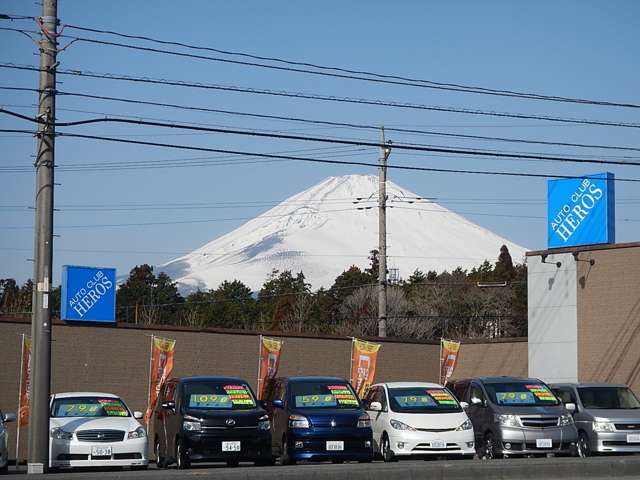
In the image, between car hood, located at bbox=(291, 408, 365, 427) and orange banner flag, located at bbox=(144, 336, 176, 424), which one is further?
orange banner flag, located at bbox=(144, 336, 176, 424)

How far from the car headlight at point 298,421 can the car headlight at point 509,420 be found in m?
3.99

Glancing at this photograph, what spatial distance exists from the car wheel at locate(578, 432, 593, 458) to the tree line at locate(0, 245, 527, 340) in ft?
168

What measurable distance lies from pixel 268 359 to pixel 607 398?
38.2ft

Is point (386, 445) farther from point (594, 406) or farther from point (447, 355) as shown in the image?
point (447, 355)

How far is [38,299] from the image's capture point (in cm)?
2089

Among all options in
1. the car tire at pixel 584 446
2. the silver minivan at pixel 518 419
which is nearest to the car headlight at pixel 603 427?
the car tire at pixel 584 446

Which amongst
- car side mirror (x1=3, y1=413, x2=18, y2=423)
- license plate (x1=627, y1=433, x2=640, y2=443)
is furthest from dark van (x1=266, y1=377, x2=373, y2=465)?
license plate (x1=627, y1=433, x2=640, y2=443)

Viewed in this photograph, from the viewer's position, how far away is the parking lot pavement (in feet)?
56.0

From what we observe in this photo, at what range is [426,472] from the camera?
59.6 ft

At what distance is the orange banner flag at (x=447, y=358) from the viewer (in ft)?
123

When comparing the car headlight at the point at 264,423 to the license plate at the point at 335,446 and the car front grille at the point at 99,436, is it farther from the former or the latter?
the car front grille at the point at 99,436

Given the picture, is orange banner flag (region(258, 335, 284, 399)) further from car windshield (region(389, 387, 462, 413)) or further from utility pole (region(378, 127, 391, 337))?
car windshield (region(389, 387, 462, 413))

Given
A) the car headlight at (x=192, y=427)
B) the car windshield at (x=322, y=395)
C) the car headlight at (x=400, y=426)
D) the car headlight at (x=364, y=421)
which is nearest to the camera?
the car headlight at (x=192, y=427)

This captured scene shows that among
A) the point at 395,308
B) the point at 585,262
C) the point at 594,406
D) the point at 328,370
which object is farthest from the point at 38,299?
the point at 395,308
